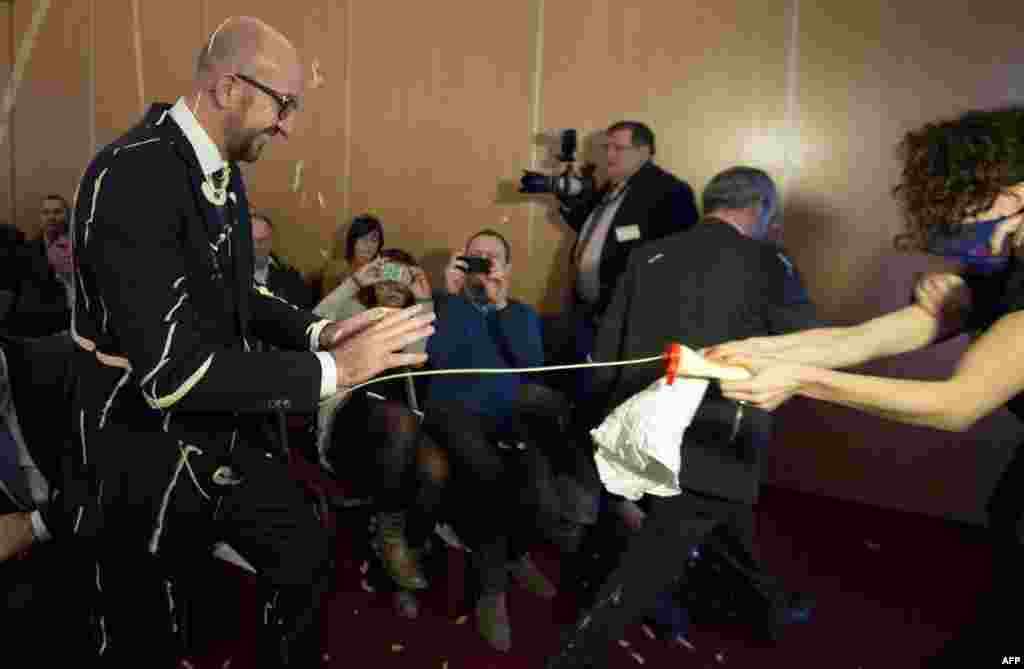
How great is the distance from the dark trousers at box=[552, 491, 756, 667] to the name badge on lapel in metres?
1.53

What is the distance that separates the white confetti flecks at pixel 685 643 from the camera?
2.45 m

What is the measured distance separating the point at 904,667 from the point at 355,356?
83.9 inches

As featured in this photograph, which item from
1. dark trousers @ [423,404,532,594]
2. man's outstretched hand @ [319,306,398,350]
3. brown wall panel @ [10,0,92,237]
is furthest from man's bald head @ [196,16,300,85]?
brown wall panel @ [10,0,92,237]

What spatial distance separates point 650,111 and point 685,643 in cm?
281

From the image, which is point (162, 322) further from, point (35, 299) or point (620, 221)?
point (35, 299)

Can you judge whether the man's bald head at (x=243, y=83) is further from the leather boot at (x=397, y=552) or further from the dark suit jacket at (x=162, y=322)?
the leather boot at (x=397, y=552)

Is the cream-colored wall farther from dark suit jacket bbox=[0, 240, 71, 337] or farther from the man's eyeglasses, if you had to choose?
the man's eyeglasses

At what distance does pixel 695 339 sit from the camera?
2191 millimetres

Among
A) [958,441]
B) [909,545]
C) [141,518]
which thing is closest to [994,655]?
[141,518]

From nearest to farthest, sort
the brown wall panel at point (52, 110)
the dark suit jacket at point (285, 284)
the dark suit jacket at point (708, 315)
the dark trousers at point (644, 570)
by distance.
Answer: the dark trousers at point (644, 570), the dark suit jacket at point (708, 315), the dark suit jacket at point (285, 284), the brown wall panel at point (52, 110)

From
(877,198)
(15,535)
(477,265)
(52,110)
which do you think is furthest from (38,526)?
(52,110)

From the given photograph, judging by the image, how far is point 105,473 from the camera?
5.36 ft

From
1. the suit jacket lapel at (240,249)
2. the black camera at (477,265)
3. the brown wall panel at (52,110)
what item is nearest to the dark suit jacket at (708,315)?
the black camera at (477,265)

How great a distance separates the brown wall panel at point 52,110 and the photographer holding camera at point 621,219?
4500mm
